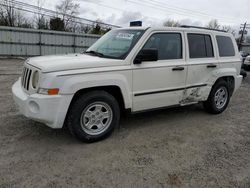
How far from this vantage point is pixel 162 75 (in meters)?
3.84

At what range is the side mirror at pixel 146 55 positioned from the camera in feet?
11.2

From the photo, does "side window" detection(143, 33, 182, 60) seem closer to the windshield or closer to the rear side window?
the windshield

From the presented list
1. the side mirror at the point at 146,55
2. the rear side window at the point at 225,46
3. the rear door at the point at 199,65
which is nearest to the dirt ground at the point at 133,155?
the rear door at the point at 199,65

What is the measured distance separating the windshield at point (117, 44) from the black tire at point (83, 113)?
2.48 feet

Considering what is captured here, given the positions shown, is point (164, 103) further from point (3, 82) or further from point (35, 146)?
→ point (3, 82)

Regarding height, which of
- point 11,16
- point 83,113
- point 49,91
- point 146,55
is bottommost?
point 83,113

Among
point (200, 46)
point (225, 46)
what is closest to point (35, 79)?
point (200, 46)

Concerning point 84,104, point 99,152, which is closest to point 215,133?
point 99,152

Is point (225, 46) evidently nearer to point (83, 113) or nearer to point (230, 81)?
point (230, 81)

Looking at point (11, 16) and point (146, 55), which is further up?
point (11, 16)

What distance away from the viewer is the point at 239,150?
3.40 metres

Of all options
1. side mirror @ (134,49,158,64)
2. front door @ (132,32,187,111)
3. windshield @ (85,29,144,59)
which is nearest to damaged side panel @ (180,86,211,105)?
front door @ (132,32,187,111)

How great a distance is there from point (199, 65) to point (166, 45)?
0.91 m

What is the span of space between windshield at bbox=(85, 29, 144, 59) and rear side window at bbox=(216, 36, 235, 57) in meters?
2.20
